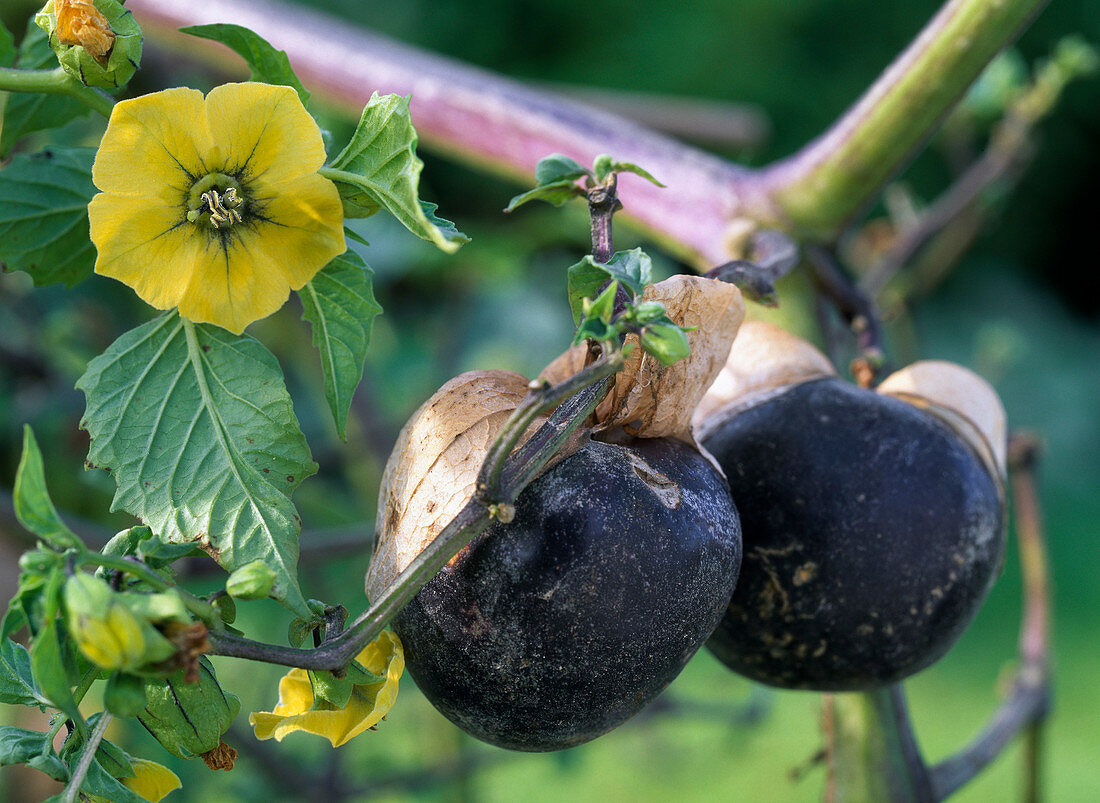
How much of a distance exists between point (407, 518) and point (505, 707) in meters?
0.07

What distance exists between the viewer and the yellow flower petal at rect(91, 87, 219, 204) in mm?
Result: 276

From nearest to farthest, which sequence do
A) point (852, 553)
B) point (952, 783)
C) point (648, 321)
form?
point (648, 321) → point (852, 553) → point (952, 783)

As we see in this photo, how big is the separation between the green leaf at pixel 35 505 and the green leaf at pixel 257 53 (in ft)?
0.43

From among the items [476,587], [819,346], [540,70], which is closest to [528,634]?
[476,587]

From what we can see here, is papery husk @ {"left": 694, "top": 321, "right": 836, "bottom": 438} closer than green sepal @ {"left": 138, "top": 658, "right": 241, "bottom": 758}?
No

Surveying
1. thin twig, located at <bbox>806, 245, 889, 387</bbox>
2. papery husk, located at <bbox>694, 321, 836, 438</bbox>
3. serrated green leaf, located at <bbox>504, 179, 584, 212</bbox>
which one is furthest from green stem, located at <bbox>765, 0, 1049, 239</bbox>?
serrated green leaf, located at <bbox>504, 179, 584, 212</bbox>

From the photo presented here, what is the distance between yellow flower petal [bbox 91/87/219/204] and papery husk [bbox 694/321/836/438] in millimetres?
219

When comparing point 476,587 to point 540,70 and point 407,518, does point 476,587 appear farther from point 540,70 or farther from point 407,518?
point 540,70

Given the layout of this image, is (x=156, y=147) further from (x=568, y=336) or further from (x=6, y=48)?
(x=568, y=336)

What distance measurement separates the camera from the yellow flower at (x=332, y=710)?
0.95 ft

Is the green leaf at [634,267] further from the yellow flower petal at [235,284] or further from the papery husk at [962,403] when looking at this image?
the papery husk at [962,403]

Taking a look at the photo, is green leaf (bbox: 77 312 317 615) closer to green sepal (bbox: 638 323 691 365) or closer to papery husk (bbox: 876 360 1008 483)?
green sepal (bbox: 638 323 691 365)

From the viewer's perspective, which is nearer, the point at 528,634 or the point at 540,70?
the point at 528,634

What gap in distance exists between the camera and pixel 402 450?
34 cm
